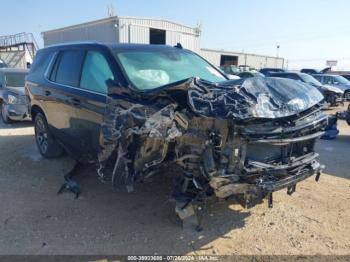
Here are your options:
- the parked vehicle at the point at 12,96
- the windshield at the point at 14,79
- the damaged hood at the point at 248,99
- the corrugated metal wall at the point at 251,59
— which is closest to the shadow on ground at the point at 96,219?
A: the damaged hood at the point at 248,99

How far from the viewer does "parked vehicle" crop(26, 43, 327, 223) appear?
3.41 metres

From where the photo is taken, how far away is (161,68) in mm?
4746

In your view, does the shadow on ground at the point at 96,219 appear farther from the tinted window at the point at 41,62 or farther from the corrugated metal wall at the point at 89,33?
the corrugated metal wall at the point at 89,33

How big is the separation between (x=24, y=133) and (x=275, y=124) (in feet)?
23.6

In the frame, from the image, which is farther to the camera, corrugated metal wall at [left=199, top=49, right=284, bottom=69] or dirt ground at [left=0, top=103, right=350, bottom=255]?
corrugated metal wall at [left=199, top=49, right=284, bottom=69]

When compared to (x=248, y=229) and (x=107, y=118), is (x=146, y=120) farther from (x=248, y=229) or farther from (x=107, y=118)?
(x=248, y=229)

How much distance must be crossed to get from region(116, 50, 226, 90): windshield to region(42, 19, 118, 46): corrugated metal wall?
1809 centimetres

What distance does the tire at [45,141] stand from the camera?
6344 mm

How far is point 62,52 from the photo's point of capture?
19.5 ft

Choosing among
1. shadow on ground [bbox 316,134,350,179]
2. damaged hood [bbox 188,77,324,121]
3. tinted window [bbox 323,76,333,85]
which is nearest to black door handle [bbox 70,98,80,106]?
damaged hood [bbox 188,77,324,121]

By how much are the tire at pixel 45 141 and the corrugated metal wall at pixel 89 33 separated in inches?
652

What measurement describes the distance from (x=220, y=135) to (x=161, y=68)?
5.58 ft

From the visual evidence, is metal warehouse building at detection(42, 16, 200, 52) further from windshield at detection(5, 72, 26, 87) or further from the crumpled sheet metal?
the crumpled sheet metal

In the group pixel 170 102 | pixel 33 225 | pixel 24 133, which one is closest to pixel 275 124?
pixel 170 102
